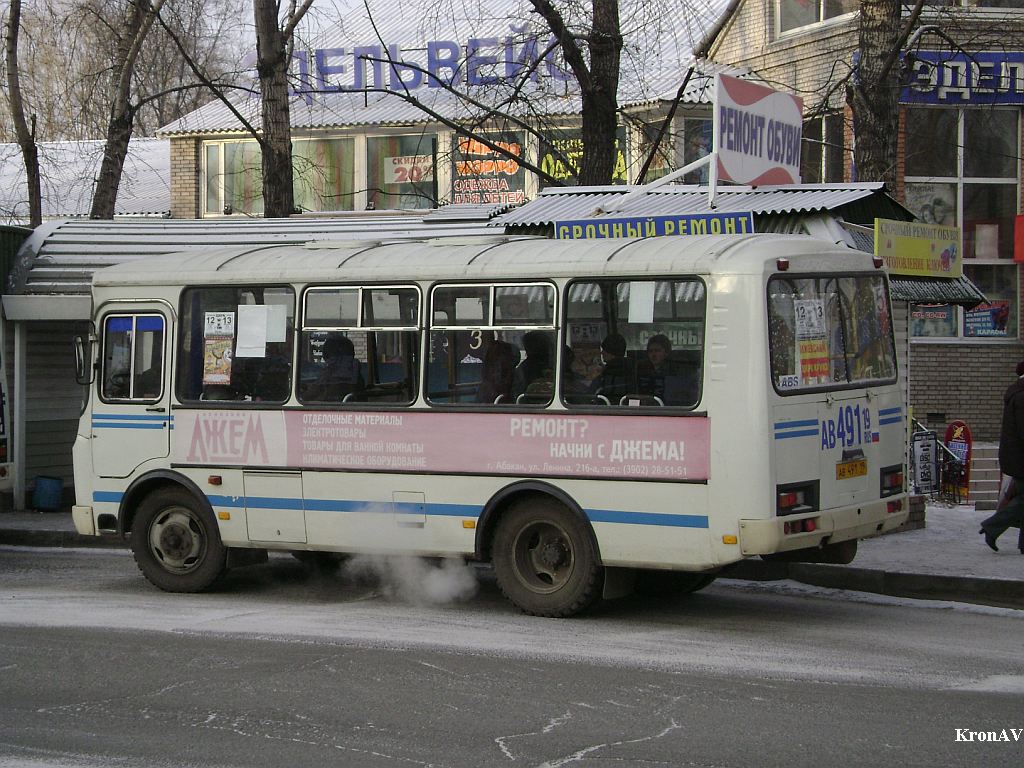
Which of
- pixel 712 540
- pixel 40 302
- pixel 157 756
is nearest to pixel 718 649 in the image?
pixel 712 540

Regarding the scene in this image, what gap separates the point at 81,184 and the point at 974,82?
77.5ft

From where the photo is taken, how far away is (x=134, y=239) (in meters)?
16.9

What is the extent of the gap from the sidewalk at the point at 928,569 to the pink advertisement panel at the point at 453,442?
7.75ft

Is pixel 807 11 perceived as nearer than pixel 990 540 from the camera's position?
No

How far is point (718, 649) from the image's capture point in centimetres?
842

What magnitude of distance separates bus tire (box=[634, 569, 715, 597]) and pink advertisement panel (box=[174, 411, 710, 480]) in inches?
58.5

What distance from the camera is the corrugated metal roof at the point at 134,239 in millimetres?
16188

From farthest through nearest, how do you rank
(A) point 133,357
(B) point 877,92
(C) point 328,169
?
(C) point 328,169 → (B) point 877,92 → (A) point 133,357

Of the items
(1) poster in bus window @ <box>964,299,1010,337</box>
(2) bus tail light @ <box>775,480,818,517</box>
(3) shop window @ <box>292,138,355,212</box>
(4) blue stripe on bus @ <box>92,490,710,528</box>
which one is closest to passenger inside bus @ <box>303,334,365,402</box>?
(4) blue stripe on bus @ <box>92,490,710,528</box>

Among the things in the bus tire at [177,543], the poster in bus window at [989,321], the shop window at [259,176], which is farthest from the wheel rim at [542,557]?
the shop window at [259,176]

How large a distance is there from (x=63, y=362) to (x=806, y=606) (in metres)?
10.8

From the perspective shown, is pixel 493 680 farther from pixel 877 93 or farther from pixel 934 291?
pixel 877 93

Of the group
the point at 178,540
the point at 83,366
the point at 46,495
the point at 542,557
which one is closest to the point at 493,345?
the point at 542,557

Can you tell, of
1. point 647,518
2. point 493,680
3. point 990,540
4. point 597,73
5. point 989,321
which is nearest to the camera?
point 493,680
